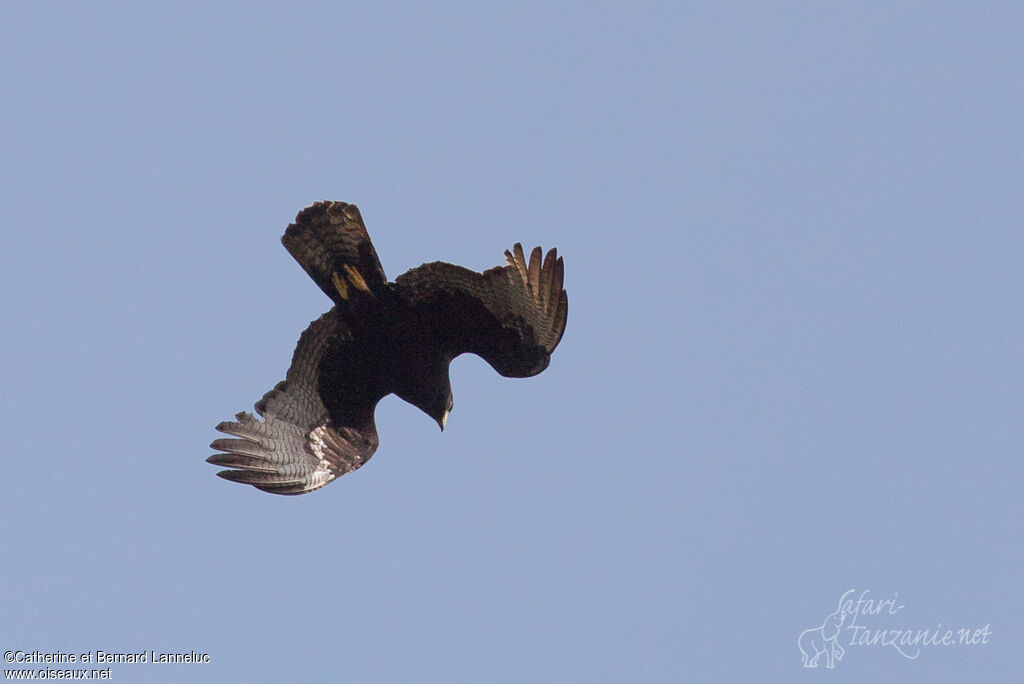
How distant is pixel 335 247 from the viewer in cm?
1015

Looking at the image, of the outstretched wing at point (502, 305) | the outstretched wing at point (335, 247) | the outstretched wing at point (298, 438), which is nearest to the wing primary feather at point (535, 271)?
the outstretched wing at point (502, 305)

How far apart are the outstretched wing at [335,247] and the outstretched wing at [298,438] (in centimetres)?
50

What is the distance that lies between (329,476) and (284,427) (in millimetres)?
624

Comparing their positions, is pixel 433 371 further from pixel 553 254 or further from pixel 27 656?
pixel 27 656

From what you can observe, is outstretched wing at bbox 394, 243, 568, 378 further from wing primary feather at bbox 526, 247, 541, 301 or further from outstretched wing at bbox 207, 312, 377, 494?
outstretched wing at bbox 207, 312, 377, 494

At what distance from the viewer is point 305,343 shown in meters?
10.7

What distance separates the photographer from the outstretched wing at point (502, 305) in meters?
9.84

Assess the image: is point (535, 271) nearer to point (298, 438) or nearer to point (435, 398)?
point (435, 398)

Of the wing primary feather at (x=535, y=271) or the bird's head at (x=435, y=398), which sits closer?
the wing primary feather at (x=535, y=271)

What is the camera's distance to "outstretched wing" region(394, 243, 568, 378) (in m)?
9.84

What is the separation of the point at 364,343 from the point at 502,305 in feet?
4.29

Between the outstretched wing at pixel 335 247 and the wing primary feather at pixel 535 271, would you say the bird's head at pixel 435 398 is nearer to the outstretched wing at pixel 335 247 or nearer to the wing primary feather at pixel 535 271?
the outstretched wing at pixel 335 247

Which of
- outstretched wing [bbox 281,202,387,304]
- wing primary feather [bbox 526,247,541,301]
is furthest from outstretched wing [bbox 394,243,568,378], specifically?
outstretched wing [bbox 281,202,387,304]

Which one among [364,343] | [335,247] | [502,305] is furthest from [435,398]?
[335,247]
